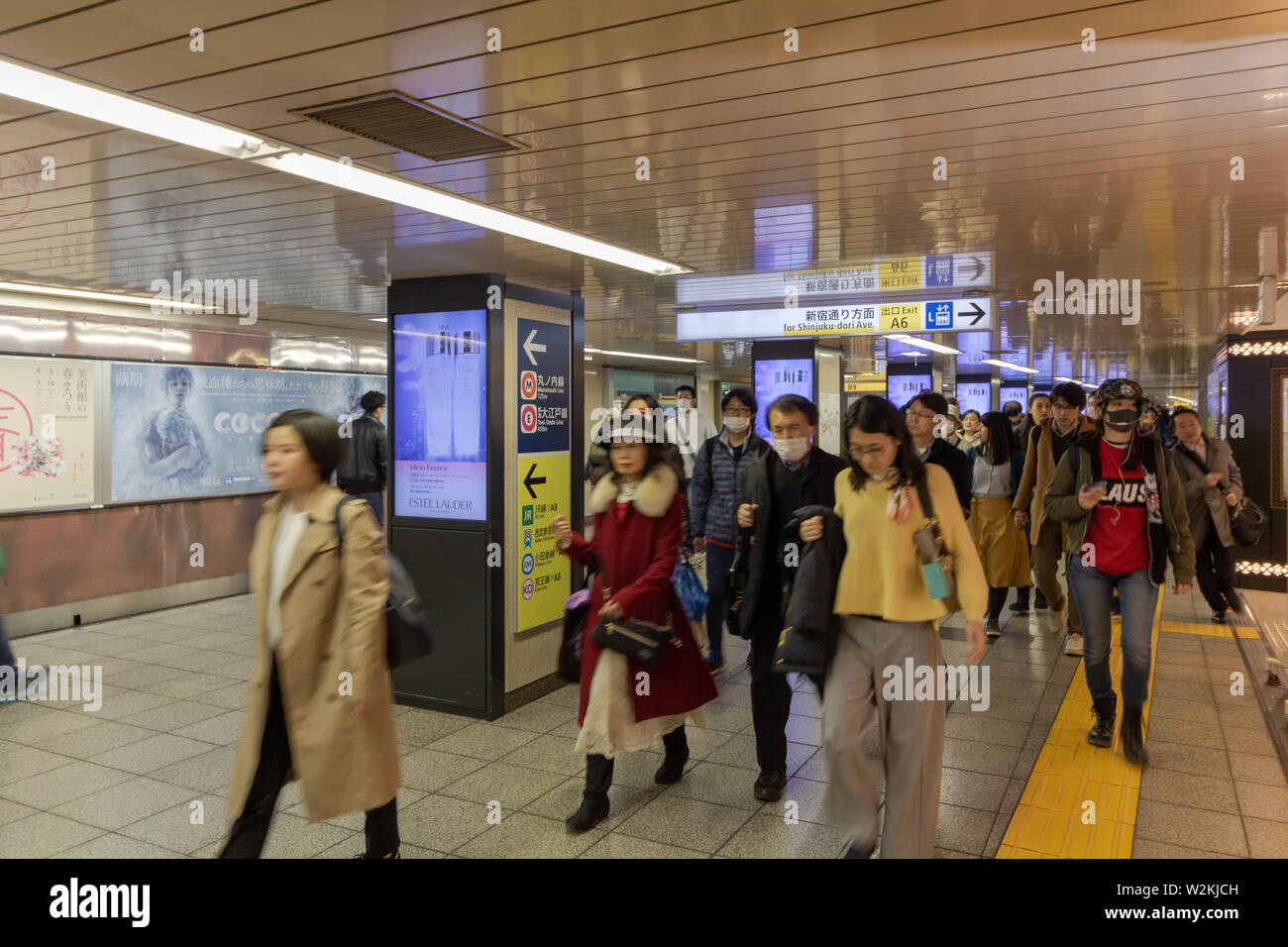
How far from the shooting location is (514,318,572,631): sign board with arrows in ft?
19.7

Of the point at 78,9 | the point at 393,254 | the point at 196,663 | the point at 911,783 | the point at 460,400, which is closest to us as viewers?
the point at 78,9

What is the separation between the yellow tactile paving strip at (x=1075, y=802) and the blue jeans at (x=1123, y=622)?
33 cm

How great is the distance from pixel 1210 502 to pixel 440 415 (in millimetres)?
5430

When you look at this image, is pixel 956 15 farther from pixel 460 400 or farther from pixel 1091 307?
pixel 1091 307

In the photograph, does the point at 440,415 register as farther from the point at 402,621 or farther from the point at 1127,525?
the point at 1127,525

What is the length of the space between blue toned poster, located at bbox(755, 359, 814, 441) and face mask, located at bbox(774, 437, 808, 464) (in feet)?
18.0

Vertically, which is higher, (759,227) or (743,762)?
(759,227)

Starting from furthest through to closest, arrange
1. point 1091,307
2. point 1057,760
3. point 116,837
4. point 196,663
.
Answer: point 1091,307, point 196,663, point 1057,760, point 116,837

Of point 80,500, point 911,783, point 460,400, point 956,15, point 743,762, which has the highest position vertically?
point 956,15

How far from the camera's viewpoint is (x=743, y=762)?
15.8ft

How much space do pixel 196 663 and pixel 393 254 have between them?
3.81 meters

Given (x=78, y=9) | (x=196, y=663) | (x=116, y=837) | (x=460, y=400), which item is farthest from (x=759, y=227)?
(x=196, y=663)

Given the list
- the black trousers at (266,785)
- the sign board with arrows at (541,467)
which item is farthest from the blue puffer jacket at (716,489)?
the black trousers at (266,785)

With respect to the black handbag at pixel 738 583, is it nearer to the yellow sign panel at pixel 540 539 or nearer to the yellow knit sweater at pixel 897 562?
the yellow knit sweater at pixel 897 562
